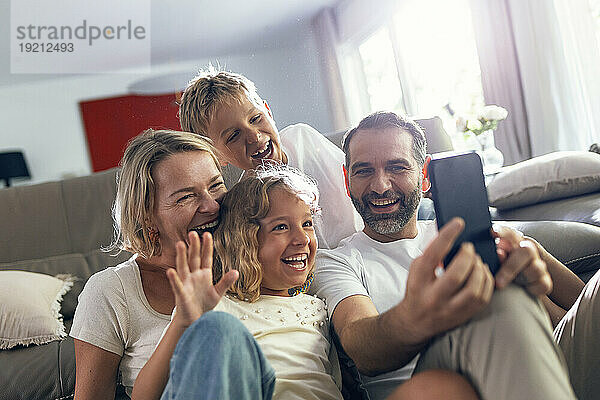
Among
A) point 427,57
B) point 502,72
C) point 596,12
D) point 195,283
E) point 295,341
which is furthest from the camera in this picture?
point 427,57

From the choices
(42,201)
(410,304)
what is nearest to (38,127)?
(42,201)

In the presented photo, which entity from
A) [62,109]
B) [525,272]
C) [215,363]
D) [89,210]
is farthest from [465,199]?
[62,109]

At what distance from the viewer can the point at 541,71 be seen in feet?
12.1

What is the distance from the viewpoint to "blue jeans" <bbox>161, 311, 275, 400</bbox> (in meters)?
0.75

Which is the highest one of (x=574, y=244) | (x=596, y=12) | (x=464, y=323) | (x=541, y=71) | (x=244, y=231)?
(x=596, y=12)

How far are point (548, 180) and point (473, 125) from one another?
1.16 meters

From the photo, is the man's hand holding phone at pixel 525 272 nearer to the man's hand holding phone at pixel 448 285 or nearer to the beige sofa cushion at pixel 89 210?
the man's hand holding phone at pixel 448 285

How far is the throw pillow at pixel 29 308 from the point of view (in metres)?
1.85

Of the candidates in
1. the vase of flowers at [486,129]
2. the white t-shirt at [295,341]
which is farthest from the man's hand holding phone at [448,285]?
the vase of flowers at [486,129]

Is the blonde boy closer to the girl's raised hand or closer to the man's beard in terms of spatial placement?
the man's beard

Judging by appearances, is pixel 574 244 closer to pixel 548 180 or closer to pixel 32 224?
pixel 548 180

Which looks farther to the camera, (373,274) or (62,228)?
(62,228)

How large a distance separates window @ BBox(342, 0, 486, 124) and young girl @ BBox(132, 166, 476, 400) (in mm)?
2936

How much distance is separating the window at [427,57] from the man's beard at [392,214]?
278 centimetres
